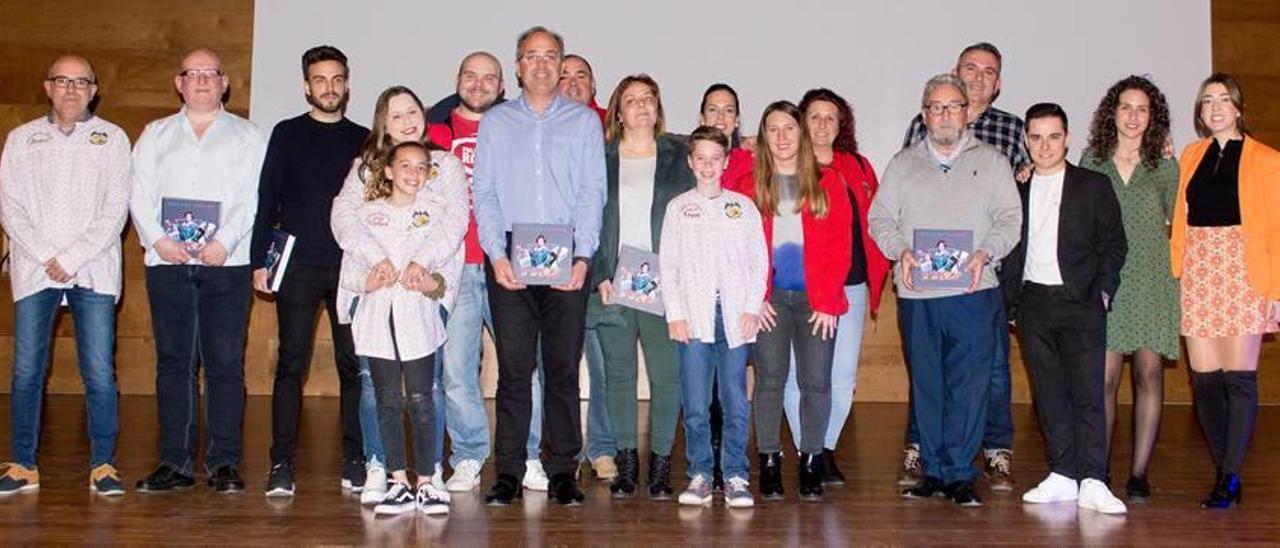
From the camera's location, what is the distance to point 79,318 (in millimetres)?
→ 4316

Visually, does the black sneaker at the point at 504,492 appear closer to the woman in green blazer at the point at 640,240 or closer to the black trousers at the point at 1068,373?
the woman in green blazer at the point at 640,240

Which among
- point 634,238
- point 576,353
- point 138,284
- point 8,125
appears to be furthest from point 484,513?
point 8,125

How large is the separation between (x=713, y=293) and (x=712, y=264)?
0.09m

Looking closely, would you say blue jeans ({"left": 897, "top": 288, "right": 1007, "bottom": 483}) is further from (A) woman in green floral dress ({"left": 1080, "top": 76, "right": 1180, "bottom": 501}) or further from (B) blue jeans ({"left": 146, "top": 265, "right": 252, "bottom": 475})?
(B) blue jeans ({"left": 146, "top": 265, "right": 252, "bottom": 475})

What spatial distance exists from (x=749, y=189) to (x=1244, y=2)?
4.71 meters

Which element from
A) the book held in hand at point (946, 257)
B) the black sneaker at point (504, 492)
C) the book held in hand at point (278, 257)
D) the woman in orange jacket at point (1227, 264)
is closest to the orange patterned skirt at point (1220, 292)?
the woman in orange jacket at point (1227, 264)

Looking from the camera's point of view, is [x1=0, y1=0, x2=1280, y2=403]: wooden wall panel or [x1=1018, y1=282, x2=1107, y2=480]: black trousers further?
[x1=0, y1=0, x2=1280, y2=403]: wooden wall panel

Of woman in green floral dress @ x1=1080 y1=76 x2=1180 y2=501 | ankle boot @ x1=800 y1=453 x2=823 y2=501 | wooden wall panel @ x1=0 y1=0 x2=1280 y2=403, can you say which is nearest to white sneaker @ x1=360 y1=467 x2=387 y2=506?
ankle boot @ x1=800 y1=453 x2=823 y2=501

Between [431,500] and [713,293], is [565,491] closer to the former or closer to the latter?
[431,500]

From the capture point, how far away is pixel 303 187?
172 inches

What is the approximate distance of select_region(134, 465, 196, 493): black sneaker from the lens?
4.29m

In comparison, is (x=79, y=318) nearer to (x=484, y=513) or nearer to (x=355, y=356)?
(x=355, y=356)

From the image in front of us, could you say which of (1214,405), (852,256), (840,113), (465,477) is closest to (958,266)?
(852,256)

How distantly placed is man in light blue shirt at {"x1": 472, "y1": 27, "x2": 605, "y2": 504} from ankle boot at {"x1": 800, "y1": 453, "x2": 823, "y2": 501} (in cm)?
74
